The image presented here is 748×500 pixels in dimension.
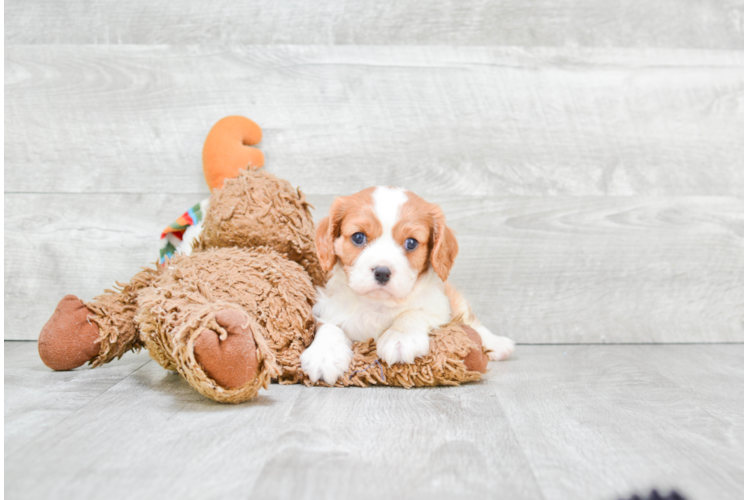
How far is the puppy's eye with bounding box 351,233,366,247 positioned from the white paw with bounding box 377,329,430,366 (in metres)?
0.25

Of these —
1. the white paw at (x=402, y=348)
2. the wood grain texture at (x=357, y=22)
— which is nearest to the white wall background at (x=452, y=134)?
the wood grain texture at (x=357, y=22)

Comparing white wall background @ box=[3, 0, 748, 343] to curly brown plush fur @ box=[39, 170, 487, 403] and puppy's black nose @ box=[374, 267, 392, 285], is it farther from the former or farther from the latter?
puppy's black nose @ box=[374, 267, 392, 285]

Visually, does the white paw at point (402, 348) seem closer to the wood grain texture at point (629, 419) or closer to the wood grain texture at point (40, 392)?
the wood grain texture at point (629, 419)

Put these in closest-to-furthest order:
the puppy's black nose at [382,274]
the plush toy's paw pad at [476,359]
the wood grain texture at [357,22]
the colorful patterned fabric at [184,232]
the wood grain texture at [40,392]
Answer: the wood grain texture at [40,392] → the puppy's black nose at [382,274] → the plush toy's paw pad at [476,359] → the colorful patterned fabric at [184,232] → the wood grain texture at [357,22]

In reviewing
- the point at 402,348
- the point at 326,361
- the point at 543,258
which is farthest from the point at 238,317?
the point at 543,258

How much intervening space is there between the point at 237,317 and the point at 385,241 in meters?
0.44

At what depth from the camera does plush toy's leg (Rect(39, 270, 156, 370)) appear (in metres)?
1.49

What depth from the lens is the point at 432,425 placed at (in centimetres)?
115

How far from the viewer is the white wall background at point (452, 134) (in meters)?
2.01

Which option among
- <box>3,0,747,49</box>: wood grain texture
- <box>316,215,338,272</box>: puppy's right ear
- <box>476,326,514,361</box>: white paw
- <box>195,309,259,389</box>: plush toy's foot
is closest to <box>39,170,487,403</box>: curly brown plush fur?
<box>195,309,259,389</box>: plush toy's foot

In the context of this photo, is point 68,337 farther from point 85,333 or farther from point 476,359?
point 476,359

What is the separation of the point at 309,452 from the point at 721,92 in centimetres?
199

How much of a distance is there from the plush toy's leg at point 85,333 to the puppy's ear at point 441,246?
2.79ft

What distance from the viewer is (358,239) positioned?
146 cm
